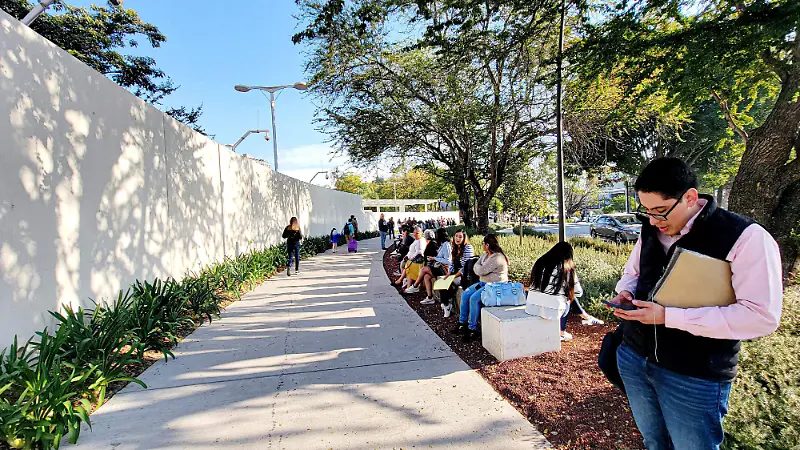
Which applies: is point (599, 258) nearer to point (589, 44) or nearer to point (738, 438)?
point (589, 44)

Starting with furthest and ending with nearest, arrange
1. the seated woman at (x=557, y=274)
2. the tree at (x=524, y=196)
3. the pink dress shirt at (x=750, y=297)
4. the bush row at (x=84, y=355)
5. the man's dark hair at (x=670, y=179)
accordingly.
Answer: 1. the tree at (x=524, y=196)
2. the seated woman at (x=557, y=274)
3. the bush row at (x=84, y=355)
4. the man's dark hair at (x=670, y=179)
5. the pink dress shirt at (x=750, y=297)

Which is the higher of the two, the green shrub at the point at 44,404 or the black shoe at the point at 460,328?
the green shrub at the point at 44,404

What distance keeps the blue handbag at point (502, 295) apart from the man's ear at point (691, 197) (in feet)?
10.7

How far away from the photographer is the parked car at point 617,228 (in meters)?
19.4

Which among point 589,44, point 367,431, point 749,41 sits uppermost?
point 589,44

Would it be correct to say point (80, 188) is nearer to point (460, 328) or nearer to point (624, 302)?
point (460, 328)

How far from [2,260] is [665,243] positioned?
5020mm

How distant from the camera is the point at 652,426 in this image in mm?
1979

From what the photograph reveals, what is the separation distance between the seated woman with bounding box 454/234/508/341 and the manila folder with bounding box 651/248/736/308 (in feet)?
11.3

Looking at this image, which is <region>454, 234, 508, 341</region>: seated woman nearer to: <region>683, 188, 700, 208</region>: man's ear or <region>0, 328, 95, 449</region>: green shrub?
<region>683, 188, 700, 208</region>: man's ear

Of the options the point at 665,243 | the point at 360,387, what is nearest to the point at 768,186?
the point at 665,243

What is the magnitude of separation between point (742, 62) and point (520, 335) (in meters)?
4.55

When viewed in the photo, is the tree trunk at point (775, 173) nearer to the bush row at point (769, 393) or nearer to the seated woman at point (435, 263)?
the bush row at point (769, 393)

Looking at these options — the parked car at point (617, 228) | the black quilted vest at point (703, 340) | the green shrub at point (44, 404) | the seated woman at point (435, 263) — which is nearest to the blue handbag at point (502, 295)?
the seated woman at point (435, 263)
